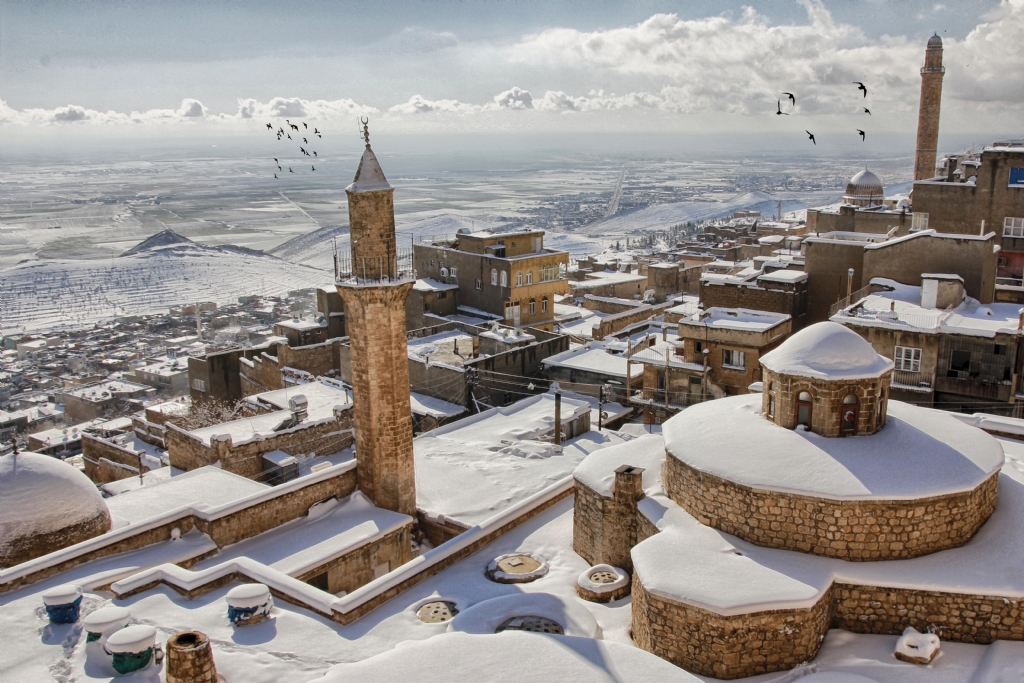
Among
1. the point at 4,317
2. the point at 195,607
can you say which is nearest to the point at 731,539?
the point at 195,607

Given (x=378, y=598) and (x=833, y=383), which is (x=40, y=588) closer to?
(x=378, y=598)

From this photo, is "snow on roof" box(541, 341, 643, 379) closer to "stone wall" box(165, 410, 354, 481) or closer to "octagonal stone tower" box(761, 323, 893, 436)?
"stone wall" box(165, 410, 354, 481)

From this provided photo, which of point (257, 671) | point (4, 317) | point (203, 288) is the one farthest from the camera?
point (203, 288)

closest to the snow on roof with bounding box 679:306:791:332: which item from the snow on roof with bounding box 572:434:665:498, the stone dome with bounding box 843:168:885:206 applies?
the snow on roof with bounding box 572:434:665:498

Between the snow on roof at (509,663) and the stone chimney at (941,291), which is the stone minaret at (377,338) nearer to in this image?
the snow on roof at (509,663)

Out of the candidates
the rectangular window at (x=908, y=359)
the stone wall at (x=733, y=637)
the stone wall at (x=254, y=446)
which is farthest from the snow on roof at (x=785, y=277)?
the stone wall at (x=733, y=637)
